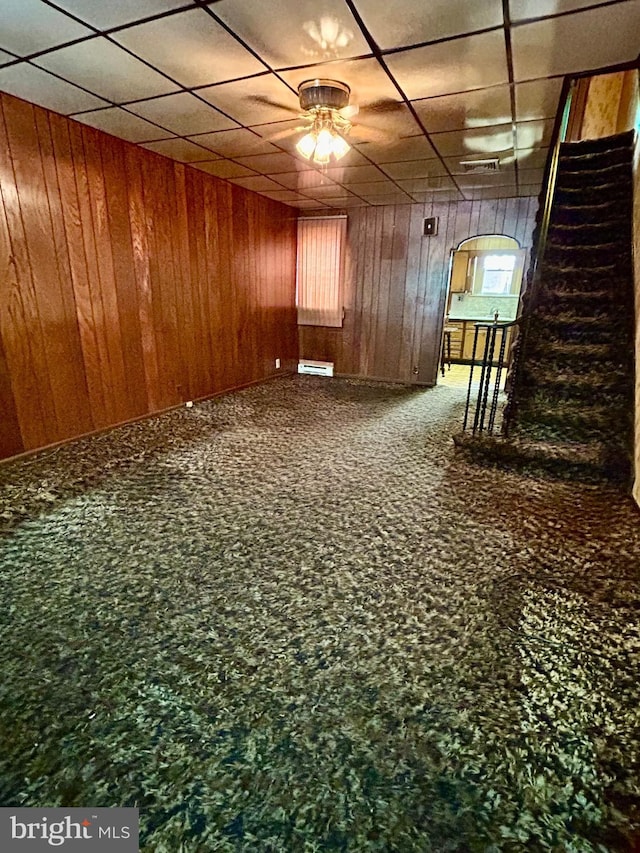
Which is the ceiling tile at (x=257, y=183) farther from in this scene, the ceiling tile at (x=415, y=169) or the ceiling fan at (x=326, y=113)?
the ceiling fan at (x=326, y=113)

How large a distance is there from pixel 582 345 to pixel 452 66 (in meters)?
2.02

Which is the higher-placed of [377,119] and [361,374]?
[377,119]

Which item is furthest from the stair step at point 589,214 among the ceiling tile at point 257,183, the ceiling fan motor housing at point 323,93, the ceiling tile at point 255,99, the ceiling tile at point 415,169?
the ceiling tile at point 257,183

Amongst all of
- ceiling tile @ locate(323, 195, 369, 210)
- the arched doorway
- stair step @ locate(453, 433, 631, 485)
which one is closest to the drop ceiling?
ceiling tile @ locate(323, 195, 369, 210)

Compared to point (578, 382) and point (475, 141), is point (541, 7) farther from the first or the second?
point (578, 382)

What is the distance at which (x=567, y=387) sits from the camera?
3133 millimetres

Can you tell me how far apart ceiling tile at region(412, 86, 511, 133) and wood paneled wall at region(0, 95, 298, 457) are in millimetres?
2469

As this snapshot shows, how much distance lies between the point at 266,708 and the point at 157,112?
3.61m

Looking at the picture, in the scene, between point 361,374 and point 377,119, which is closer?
point 377,119

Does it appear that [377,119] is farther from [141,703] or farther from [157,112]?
[141,703]

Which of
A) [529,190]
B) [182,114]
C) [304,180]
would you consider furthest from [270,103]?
[529,190]

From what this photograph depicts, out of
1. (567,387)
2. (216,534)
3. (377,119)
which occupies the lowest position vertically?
(216,534)

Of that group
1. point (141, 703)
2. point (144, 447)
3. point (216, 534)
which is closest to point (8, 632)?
point (141, 703)

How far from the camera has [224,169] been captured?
432 centimetres
